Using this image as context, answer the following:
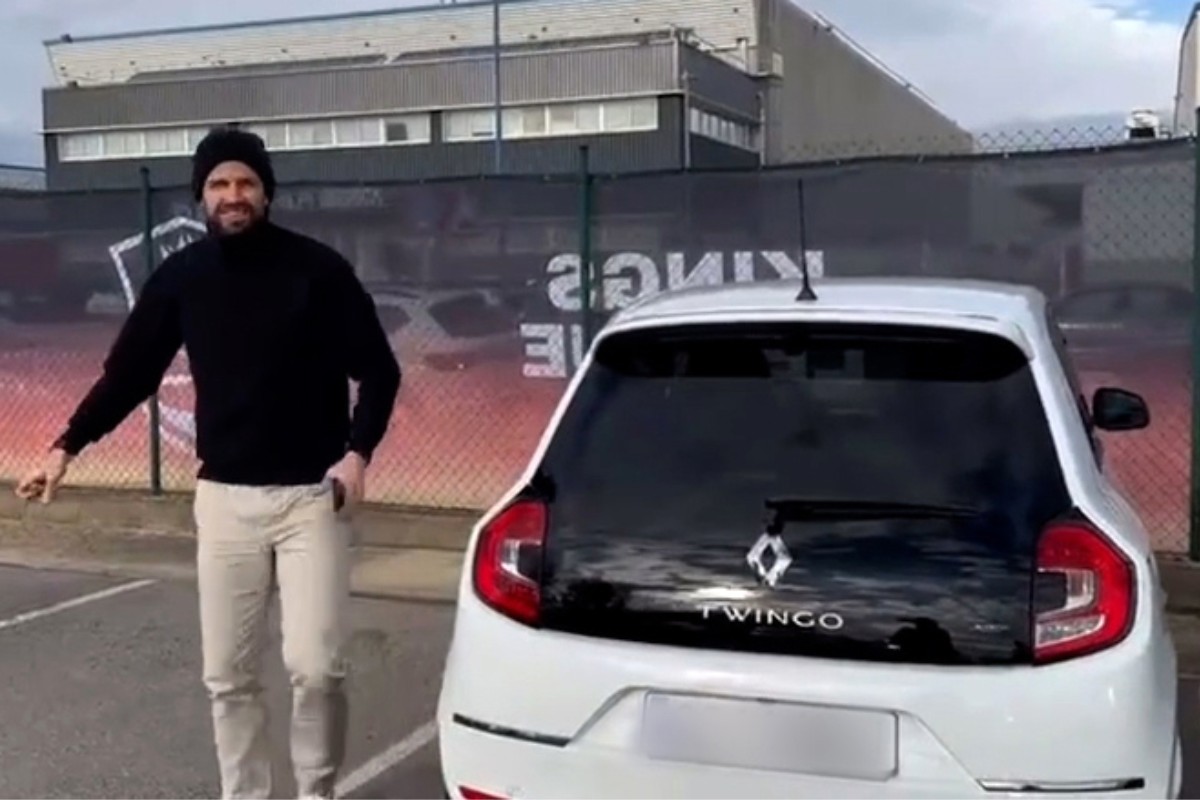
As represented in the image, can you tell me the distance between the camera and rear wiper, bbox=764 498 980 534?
306cm

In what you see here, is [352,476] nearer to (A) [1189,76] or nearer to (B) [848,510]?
(B) [848,510]

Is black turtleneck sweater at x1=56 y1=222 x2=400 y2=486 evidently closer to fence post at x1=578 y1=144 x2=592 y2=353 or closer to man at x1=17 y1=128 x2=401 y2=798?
man at x1=17 y1=128 x2=401 y2=798

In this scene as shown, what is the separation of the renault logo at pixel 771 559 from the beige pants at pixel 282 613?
1.36 m

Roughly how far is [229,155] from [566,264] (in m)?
Result: 4.46

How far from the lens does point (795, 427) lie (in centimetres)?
327

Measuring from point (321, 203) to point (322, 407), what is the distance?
5.10 meters

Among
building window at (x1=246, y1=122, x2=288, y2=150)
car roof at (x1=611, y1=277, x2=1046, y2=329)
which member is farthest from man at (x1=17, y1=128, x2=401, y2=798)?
building window at (x1=246, y1=122, x2=288, y2=150)

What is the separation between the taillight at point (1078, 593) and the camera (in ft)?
9.77

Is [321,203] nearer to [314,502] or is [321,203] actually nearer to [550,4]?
[314,502]

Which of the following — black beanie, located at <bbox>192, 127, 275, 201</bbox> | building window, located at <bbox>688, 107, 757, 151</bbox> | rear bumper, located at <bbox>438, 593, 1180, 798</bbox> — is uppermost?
building window, located at <bbox>688, 107, 757, 151</bbox>

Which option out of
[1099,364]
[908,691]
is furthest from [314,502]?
[1099,364]

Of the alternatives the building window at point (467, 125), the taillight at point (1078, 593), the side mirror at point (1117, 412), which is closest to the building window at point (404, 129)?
the building window at point (467, 125)

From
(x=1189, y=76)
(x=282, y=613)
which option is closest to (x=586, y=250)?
(x=282, y=613)

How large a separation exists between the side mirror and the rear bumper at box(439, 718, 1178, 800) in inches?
78.7
